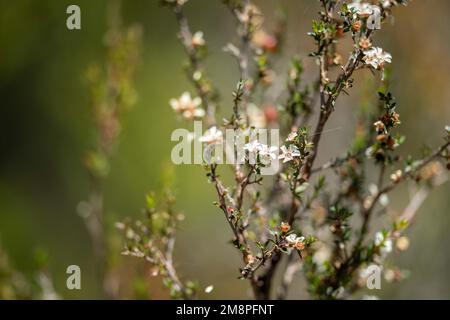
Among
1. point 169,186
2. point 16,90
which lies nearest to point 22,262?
point 16,90

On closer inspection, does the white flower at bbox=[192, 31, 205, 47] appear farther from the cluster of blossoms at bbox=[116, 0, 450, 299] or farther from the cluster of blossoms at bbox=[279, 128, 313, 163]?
the cluster of blossoms at bbox=[279, 128, 313, 163]

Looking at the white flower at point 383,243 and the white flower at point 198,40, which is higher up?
the white flower at point 198,40

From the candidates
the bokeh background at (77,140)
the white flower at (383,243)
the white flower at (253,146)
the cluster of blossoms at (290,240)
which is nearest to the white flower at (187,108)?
the white flower at (253,146)

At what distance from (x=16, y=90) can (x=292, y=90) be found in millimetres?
3434

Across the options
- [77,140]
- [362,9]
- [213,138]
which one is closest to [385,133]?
[362,9]

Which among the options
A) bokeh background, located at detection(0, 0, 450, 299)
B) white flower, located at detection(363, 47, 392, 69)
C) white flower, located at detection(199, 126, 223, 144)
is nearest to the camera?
white flower, located at detection(363, 47, 392, 69)

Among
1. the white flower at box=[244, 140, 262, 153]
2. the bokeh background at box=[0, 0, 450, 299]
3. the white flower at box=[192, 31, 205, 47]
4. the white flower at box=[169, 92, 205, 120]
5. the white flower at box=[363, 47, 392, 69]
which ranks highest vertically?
the bokeh background at box=[0, 0, 450, 299]

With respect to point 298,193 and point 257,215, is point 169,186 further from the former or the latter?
point 298,193

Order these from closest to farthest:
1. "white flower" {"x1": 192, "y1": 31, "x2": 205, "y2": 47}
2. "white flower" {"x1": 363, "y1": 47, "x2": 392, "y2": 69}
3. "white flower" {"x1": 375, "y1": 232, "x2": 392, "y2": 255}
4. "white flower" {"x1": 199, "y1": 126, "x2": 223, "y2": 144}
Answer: "white flower" {"x1": 363, "y1": 47, "x2": 392, "y2": 69} < "white flower" {"x1": 199, "y1": 126, "x2": 223, "y2": 144} < "white flower" {"x1": 375, "y1": 232, "x2": 392, "y2": 255} < "white flower" {"x1": 192, "y1": 31, "x2": 205, "y2": 47}

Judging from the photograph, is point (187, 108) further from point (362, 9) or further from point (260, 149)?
point (362, 9)

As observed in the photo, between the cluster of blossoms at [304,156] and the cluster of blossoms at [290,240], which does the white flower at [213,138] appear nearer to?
the cluster of blossoms at [304,156]

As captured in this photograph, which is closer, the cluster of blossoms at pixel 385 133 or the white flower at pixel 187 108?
the cluster of blossoms at pixel 385 133

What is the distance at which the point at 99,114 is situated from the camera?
7.49ft

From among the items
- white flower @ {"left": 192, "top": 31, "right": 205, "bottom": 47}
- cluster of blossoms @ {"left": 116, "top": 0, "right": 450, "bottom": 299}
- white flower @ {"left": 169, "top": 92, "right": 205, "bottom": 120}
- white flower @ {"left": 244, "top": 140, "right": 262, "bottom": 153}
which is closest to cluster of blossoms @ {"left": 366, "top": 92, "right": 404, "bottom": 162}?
cluster of blossoms @ {"left": 116, "top": 0, "right": 450, "bottom": 299}
